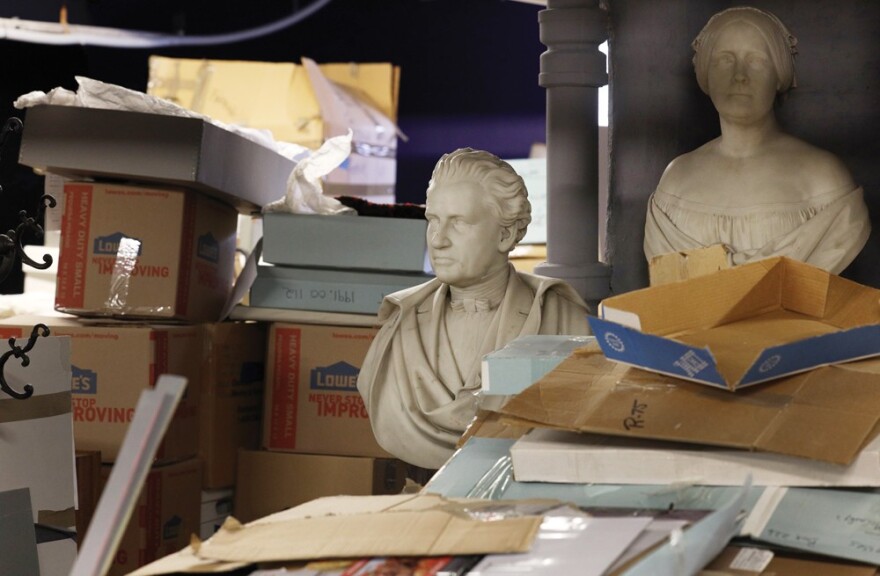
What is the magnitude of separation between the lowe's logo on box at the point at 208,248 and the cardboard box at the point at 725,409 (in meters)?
2.98

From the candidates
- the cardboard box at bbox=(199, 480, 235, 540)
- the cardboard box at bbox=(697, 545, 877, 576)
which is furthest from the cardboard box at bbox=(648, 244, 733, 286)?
the cardboard box at bbox=(199, 480, 235, 540)

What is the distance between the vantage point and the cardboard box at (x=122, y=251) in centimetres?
416

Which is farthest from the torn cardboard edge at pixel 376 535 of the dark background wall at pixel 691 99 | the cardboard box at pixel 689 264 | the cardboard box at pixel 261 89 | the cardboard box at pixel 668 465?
the cardboard box at pixel 261 89

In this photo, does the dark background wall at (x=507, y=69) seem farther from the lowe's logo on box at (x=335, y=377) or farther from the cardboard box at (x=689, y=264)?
the cardboard box at (x=689, y=264)

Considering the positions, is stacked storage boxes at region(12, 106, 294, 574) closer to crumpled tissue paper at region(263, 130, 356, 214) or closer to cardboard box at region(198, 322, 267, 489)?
cardboard box at region(198, 322, 267, 489)

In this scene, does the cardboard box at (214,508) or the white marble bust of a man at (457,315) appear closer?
the white marble bust of a man at (457,315)

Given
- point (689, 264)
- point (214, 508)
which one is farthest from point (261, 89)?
point (689, 264)

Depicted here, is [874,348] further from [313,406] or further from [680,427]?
[313,406]

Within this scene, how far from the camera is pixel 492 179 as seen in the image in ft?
9.88

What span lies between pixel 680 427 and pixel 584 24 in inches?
137

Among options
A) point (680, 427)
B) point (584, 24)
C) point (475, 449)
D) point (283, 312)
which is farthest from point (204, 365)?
point (680, 427)

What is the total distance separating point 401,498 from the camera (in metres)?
1.34

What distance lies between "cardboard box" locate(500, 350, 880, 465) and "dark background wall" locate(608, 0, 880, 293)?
11.5 ft

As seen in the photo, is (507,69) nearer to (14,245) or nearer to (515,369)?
(14,245)
